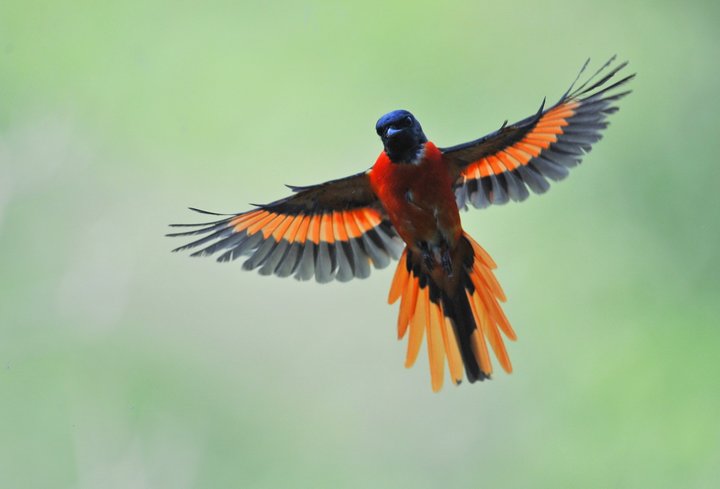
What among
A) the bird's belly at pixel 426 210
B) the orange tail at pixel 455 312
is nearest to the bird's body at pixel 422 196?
the bird's belly at pixel 426 210

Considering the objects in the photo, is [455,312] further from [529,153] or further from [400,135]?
[400,135]

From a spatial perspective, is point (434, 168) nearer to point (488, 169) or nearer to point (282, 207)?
point (488, 169)

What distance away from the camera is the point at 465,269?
3.40 meters

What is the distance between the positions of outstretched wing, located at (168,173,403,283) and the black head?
21cm

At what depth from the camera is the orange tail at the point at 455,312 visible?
133 inches

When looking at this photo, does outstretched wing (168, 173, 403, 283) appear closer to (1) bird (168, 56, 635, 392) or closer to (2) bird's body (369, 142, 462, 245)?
(1) bird (168, 56, 635, 392)

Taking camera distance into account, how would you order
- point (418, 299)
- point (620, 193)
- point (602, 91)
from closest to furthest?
point (602, 91) → point (418, 299) → point (620, 193)

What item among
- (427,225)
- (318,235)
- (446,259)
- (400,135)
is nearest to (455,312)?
(446,259)

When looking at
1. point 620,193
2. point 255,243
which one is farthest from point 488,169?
point 620,193

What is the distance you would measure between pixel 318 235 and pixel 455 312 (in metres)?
0.57

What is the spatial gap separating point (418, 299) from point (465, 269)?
210 millimetres

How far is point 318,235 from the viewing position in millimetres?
3533

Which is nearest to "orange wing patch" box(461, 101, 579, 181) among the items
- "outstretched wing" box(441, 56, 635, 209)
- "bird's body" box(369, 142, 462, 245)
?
"outstretched wing" box(441, 56, 635, 209)

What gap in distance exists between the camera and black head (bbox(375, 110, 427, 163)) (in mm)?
3070
